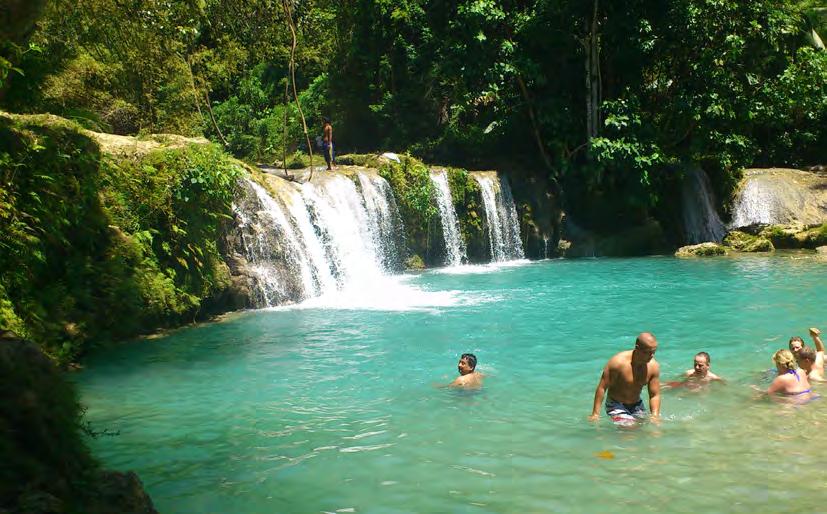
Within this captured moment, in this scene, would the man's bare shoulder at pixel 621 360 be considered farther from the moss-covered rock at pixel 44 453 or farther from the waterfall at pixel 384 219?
the waterfall at pixel 384 219

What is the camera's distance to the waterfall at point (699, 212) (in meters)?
24.9

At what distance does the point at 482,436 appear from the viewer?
7.40 meters

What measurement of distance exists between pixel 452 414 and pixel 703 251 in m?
16.4

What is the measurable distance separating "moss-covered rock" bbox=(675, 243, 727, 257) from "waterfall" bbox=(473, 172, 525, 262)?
Result: 4.68 meters

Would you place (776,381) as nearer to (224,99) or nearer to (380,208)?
(380,208)

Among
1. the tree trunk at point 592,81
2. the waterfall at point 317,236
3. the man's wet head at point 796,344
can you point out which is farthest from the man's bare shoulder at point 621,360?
the tree trunk at point 592,81

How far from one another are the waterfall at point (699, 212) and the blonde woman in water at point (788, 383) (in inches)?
680

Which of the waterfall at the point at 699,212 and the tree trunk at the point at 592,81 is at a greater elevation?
the tree trunk at the point at 592,81

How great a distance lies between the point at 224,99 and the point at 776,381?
3355cm

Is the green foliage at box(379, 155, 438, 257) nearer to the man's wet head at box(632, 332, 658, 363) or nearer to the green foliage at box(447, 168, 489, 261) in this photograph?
the green foliage at box(447, 168, 489, 261)

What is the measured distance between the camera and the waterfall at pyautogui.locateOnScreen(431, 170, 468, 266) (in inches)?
898

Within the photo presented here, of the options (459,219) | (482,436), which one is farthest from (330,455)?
(459,219)

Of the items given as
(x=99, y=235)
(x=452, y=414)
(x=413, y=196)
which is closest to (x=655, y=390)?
(x=452, y=414)

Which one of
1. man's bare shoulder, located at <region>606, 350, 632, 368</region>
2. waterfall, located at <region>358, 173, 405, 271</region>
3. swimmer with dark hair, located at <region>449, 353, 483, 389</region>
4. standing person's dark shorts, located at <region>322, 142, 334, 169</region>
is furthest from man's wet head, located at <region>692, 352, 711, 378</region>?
standing person's dark shorts, located at <region>322, 142, 334, 169</region>
